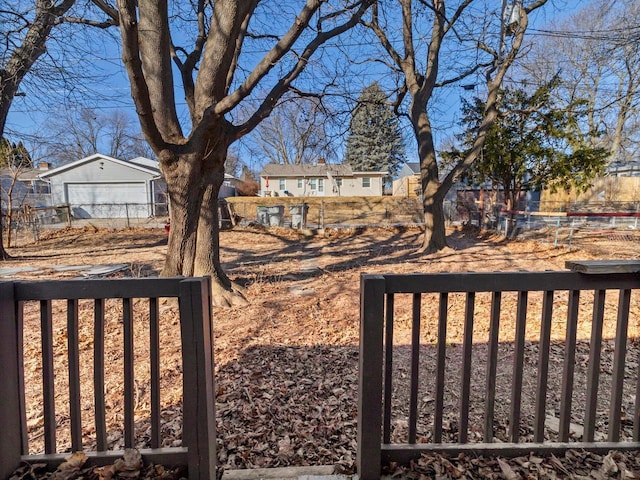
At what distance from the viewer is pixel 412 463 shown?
1671 mm

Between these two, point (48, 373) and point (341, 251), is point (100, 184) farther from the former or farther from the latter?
point (48, 373)

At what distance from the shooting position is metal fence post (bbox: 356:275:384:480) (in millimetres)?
1573

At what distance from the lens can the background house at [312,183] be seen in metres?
29.9

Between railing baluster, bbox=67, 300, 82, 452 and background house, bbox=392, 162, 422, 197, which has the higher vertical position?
background house, bbox=392, 162, 422, 197

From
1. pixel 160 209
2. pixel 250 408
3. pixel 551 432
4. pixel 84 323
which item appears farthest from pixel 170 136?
pixel 160 209

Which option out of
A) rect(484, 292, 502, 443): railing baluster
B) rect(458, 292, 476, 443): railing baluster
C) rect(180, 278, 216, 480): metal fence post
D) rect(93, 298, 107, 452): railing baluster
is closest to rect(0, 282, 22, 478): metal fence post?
rect(93, 298, 107, 452): railing baluster

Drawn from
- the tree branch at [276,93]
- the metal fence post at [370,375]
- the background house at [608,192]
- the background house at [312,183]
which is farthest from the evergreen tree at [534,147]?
the background house at [312,183]

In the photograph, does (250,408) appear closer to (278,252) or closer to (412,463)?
(412,463)

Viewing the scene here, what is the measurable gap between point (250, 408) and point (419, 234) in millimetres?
13085

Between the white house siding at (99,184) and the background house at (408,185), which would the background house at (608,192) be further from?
the white house siding at (99,184)

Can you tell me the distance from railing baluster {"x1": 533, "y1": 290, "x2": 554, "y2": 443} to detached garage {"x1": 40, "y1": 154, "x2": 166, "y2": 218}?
843 inches

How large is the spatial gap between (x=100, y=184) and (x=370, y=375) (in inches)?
942

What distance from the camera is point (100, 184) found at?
2117 cm

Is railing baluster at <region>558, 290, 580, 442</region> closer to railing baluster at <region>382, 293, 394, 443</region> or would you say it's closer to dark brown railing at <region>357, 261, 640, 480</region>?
dark brown railing at <region>357, 261, 640, 480</region>
